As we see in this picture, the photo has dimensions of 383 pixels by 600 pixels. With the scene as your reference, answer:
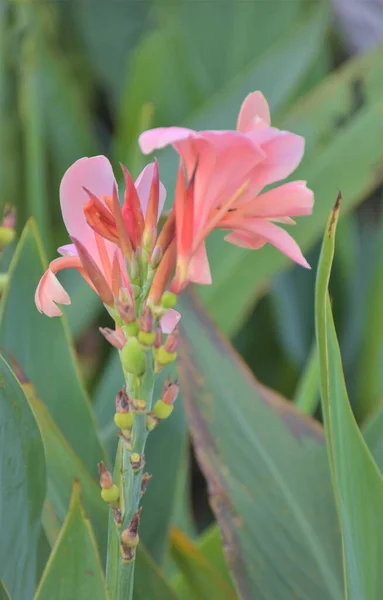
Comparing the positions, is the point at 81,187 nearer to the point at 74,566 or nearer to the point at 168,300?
the point at 168,300

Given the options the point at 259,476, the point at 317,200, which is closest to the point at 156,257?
the point at 259,476

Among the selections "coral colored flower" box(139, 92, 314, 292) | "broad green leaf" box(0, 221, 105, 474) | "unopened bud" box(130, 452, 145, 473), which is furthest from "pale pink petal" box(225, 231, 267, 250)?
"broad green leaf" box(0, 221, 105, 474)

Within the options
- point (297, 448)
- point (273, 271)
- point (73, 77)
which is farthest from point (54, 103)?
point (297, 448)

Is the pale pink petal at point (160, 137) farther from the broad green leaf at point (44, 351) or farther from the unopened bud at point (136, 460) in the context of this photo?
the broad green leaf at point (44, 351)

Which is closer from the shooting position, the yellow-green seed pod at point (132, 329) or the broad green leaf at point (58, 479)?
the yellow-green seed pod at point (132, 329)

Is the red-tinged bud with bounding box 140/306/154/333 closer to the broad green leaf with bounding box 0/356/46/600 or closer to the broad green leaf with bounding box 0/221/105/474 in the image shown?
the broad green leaf with bounding box 0/356/46/600

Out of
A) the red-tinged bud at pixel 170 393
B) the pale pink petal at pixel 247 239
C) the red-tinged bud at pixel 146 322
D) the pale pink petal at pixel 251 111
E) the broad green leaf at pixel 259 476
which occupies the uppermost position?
the pale pink petal at pixel 251 111

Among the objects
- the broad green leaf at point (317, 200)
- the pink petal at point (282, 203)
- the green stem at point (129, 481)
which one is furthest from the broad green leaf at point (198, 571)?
the broad green leaf at point (317, 200)
